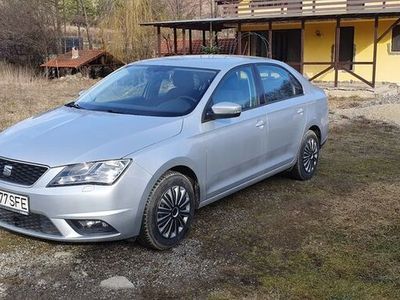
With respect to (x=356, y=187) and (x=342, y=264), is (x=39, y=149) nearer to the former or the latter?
(x=342, y=264)

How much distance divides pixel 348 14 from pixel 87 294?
17692 mm

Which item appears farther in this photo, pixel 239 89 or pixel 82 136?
pixel 239 89

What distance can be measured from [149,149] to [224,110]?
0.85 meters

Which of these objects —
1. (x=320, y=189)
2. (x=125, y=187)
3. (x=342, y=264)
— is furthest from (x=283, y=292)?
A: (x=320, y=189)

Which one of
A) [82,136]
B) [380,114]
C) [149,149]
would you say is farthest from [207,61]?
[380,114]

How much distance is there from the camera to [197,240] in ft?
14.4

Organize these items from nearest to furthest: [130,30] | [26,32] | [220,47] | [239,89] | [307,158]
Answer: [239,89], [307,158], [220,47], [130,30], [26,32]

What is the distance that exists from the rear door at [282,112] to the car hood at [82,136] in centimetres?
145

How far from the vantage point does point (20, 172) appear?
378cm

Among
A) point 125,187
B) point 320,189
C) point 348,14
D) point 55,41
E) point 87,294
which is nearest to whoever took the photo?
point 87,294

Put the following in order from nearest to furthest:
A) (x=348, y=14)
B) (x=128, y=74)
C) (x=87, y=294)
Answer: (x=87, y=294), (x=128, y=74), (x=348, y=14)

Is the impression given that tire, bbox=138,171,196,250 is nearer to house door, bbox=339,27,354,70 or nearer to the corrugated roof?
house door, bbox=339,27,354,70

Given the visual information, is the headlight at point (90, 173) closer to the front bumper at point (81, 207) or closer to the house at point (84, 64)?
the front bumper at point (81, 207)

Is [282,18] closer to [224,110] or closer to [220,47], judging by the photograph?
[220,47]
